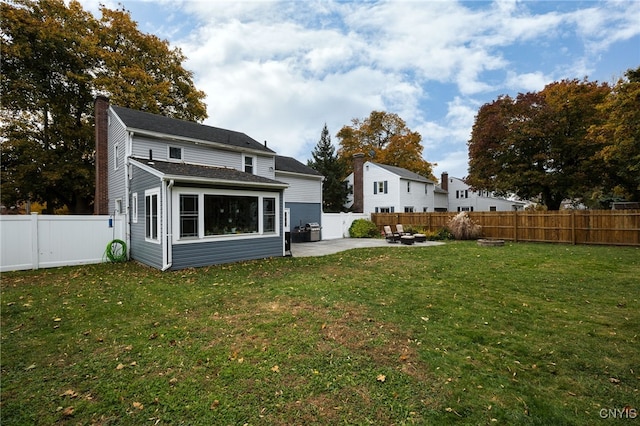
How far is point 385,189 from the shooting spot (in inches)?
1128

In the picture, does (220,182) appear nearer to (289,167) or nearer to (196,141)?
(196,141)

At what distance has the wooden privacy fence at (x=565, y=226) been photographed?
13898 millimetres

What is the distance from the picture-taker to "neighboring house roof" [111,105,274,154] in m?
12.9

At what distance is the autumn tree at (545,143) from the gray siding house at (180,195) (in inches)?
788

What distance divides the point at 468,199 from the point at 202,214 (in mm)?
35070

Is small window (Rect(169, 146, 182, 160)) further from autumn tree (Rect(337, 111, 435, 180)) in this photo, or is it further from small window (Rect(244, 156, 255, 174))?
autumn tree (Rect(337, 111, 435, 180))

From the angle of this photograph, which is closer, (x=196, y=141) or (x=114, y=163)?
(x=114, y=163)

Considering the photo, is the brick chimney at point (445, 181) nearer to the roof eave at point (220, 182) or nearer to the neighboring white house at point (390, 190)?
the neighboring white house at point (390, 190)

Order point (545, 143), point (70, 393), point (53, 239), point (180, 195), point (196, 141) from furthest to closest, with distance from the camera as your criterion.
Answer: point (545, 143), point (196, 141), point (53, 239), point (180, 195), point (70, 393)

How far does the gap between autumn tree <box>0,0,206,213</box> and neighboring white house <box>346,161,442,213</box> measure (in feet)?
63.1

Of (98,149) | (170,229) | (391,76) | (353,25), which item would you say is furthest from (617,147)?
(98,149)

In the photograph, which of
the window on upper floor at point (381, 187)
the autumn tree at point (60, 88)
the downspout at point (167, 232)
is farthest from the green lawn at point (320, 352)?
the window on upper floor at point (381, 187)

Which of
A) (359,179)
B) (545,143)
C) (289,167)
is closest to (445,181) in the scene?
(545,143)

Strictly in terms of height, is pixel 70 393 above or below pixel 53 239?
below
